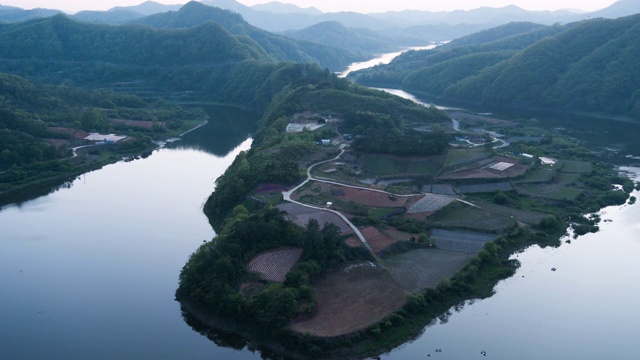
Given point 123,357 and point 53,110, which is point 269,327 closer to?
point 123,357

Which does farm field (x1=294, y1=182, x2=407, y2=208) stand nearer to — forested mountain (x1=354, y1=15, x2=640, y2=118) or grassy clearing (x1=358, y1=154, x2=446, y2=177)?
grassy clearing (x1=358, y1=154, x2=446, y2=177)

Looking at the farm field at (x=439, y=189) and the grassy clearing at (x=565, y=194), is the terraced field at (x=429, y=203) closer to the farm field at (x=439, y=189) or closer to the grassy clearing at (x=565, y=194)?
the farm field at (x=439, y=189)

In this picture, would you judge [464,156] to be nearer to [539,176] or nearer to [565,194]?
[539,176]

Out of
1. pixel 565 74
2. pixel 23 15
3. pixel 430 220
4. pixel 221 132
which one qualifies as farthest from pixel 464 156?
pixel 23 15

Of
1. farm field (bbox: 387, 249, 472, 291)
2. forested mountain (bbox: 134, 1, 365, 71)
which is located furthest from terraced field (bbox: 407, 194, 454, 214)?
forested mountain (bbox: 134, 1, 365, 71)

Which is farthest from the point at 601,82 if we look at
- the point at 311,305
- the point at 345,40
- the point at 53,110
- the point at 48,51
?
the point at 345,40

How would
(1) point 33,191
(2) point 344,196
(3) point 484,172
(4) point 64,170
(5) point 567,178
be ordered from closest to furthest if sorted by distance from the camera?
(2) point 344,196, (3) point 484,172, (5) point 567,178, (1) point 33,191, (4) point 64,170
